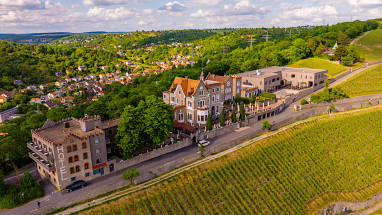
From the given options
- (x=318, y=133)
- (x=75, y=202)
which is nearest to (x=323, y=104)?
(x=318, y=133)

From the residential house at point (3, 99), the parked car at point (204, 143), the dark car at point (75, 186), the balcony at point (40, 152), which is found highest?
the balcony at point (40, 152)

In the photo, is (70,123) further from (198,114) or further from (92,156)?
(198,114)

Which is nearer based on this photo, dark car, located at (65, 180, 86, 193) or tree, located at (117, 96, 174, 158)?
dark car, located at (65, 180, 86, 193)

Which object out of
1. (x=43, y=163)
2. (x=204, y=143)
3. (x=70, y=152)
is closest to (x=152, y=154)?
(x=204, y=143)

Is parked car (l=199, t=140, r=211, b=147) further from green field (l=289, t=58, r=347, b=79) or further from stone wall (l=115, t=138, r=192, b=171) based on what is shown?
green field (l=289, t=58, r=347, b=79)

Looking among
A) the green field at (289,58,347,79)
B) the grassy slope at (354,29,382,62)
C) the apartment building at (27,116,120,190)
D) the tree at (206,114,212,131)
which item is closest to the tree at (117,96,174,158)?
the apartment building at (27,116,120,190)

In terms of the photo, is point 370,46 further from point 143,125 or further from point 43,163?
point 43,163

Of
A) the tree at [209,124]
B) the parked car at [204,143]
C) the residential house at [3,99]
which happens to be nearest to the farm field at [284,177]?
the parked car at [204,143]

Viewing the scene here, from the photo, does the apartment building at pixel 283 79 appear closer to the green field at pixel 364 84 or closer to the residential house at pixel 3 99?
the green field at pixel 364 84
